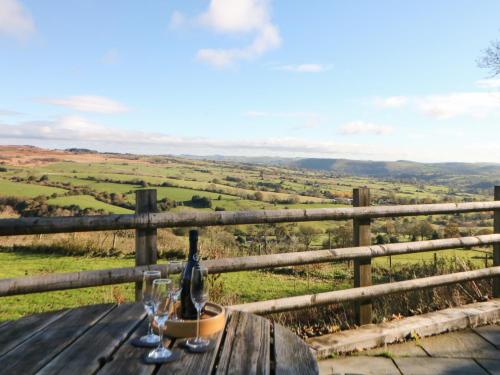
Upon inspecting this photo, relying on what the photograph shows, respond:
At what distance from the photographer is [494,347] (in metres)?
3.59

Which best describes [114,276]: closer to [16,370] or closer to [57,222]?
[57,222]

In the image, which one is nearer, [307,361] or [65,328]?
[307,361]

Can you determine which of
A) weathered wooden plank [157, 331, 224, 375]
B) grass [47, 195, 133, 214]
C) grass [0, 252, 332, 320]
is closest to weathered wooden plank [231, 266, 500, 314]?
grass [0, 252, 332, 320]

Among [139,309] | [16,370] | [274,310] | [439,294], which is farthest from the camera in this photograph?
[439,294]

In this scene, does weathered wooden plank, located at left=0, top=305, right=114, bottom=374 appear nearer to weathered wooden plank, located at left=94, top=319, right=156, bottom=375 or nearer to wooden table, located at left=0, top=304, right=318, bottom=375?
wooden table, located at left=0, top=304, right=318, bottom=375

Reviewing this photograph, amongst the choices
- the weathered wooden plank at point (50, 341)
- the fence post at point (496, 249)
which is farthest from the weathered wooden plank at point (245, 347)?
the fence post at point (496, 249)

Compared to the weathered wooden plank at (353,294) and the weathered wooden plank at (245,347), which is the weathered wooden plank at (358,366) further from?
the weathered wooden plank at (245,347)

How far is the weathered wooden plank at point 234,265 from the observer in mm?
2797

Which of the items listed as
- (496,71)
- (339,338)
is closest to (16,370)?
(339,338)

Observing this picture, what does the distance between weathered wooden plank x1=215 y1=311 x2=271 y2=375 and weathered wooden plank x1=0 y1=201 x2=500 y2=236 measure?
134cm

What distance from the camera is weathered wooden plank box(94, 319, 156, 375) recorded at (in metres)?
1.42

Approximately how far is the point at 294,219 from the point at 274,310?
0.75 m

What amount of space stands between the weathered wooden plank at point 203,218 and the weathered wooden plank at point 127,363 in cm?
147

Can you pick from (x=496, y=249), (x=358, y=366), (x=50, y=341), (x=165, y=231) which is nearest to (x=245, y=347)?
(x=50, y=341)
